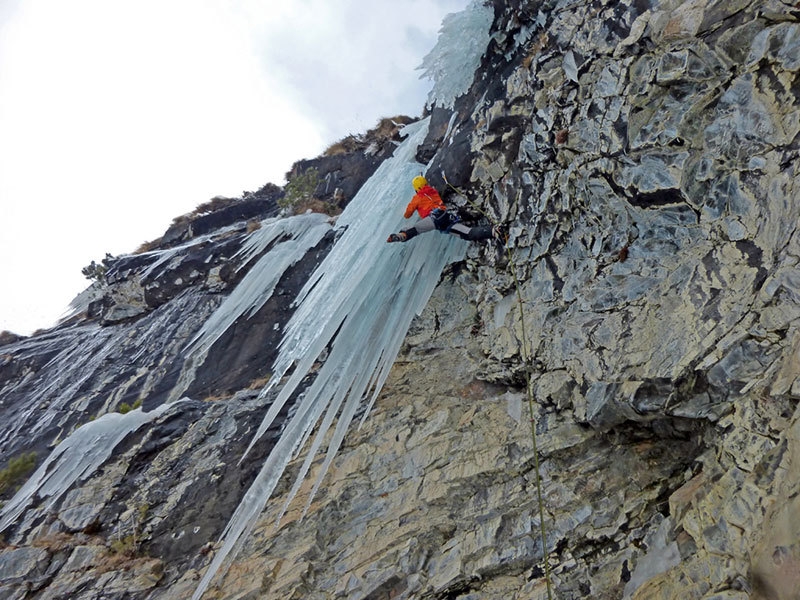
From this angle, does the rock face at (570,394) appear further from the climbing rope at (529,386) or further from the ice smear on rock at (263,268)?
the ice smear on rock at (263,268)

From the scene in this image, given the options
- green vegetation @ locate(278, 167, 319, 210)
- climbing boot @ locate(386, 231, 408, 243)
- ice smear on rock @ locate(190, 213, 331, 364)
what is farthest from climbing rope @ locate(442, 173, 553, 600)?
green vegetation @ locate(278, 167, 319, 210)

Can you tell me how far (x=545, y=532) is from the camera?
11.3 ft

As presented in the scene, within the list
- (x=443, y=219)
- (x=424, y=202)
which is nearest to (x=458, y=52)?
(x=424, y=202)

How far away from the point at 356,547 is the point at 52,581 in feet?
9.81

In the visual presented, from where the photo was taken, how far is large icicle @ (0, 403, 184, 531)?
5.05m

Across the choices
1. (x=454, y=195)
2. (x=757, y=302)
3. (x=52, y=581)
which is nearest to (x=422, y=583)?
(x=757, y=302)

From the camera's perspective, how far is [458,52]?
6.10 metres

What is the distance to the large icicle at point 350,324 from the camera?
466 centimetres

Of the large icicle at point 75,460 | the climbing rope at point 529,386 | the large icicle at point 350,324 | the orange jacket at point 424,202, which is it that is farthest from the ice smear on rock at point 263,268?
the climbing rope at point 529,386

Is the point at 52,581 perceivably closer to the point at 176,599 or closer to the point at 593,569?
the point at 176,599

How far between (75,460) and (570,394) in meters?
5.77

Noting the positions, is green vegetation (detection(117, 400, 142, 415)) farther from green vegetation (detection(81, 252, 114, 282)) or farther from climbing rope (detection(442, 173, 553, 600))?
climbing rope (detection(442, 173, 553, 600))

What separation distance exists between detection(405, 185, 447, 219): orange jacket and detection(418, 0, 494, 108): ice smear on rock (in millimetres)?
1770

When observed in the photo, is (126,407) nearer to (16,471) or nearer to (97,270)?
(16,471)
